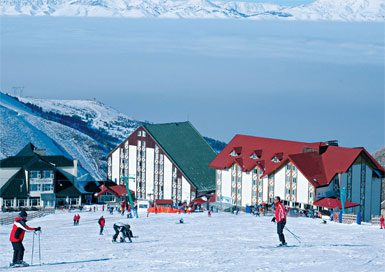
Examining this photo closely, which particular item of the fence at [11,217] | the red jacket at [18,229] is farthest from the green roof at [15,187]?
the red jacket at [18,229]

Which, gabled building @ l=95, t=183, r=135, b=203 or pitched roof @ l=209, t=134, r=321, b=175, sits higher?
pitched roof @ l=209, t=134, r=321, b=175

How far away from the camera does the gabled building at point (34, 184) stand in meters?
88.6

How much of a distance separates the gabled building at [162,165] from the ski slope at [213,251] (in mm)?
55392

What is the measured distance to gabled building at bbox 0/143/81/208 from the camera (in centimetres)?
8862

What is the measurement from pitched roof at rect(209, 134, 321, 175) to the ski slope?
42.9 meters

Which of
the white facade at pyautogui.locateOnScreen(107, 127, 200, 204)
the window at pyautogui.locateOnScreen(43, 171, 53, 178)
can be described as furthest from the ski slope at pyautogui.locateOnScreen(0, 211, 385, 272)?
the white facade at pyautogui.locateOnScreen(107, 127, 200, 204)

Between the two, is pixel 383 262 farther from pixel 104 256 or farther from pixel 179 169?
pixel 179 169

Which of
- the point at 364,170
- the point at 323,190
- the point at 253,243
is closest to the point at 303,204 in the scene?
the point at 323,190

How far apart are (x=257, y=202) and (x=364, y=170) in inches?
515

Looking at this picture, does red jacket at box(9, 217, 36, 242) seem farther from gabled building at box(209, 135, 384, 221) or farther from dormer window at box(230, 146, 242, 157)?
dormer window at box(230, 146, 242, 157)

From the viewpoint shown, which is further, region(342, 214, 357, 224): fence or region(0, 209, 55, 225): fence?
region(0, 209, 55, 225): fence

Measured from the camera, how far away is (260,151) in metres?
86.5

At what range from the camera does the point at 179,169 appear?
96.3m

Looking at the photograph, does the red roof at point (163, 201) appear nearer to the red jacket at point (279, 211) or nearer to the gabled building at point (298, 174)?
the gabled building at point (298, 174)
